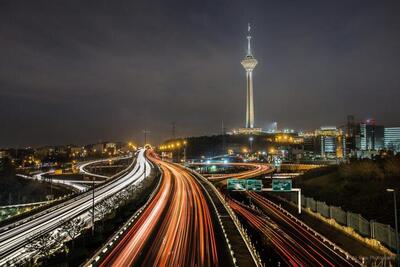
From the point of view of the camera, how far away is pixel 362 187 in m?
49.5

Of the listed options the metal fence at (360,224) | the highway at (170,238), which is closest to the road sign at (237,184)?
the highway at (170,238)

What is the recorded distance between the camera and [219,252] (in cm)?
2444

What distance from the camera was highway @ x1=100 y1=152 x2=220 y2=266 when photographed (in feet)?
73.9

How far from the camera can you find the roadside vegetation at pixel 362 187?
39250 mm

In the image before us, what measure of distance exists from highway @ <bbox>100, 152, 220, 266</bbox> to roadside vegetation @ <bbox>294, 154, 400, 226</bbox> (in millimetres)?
17467

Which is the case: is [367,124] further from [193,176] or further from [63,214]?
[63,214]

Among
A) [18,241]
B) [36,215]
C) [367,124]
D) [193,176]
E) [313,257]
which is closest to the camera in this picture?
[313,257]

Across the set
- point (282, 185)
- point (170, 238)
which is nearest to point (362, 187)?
point (282, 185)

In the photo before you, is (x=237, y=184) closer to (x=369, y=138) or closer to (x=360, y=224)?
(x=360, y=224)

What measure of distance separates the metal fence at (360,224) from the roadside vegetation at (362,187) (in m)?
3.25

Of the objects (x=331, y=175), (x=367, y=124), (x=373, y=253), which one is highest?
(x=367, y=124)

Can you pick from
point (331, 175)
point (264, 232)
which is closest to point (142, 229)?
point (264, 232)

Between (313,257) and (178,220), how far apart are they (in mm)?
13719

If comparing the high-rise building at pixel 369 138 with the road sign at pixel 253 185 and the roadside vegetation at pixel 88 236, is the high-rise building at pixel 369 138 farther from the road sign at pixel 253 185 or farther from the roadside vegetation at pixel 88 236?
the roadside vegetation at pixel 88 236
